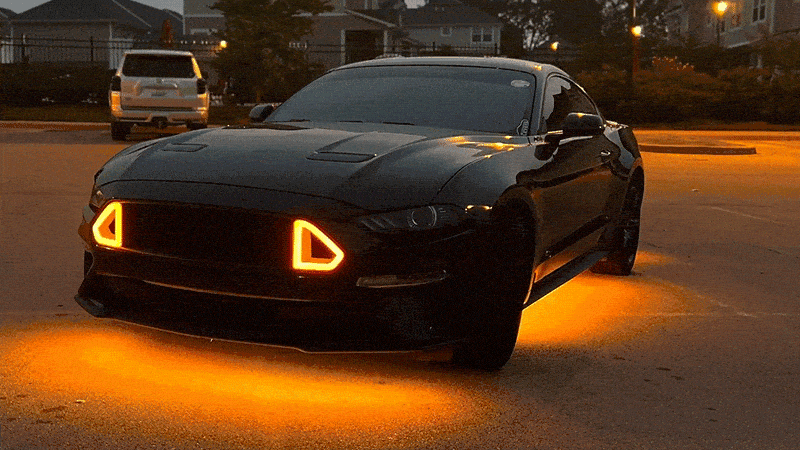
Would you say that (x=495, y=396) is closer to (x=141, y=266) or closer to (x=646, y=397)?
(x=646, y=397)

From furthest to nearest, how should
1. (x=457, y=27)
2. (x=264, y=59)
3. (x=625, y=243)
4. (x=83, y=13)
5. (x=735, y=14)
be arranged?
(x=457, y=27), (x=83, y=13), (x=735, y=14), (x=264, y=59), (x=625, y=243)

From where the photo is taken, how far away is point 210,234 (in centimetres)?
452

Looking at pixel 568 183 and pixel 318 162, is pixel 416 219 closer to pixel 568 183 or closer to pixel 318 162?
pixel 318 162

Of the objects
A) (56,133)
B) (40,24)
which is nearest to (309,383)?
(56,133)

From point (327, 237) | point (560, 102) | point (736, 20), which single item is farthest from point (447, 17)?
point (327, 237)

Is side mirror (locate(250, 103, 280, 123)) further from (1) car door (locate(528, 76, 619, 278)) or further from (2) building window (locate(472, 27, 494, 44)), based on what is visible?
(2) building window (locate(472, 27, 494, 44))

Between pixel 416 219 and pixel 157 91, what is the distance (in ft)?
62.0

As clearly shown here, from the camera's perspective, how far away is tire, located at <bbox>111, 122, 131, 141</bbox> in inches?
914

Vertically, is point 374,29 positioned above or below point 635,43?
above

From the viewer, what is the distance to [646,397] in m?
4.82

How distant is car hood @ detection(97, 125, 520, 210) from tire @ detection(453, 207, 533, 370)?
1.30ft

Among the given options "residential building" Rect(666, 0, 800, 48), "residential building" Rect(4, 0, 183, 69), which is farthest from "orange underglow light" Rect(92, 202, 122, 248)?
"residential building" Rect(4, 0, 183, 69)

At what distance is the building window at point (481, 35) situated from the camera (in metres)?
84.9

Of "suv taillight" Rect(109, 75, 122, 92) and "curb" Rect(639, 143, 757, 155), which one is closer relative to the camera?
"suv taillight" Rect(109, 75, 122, 92)
